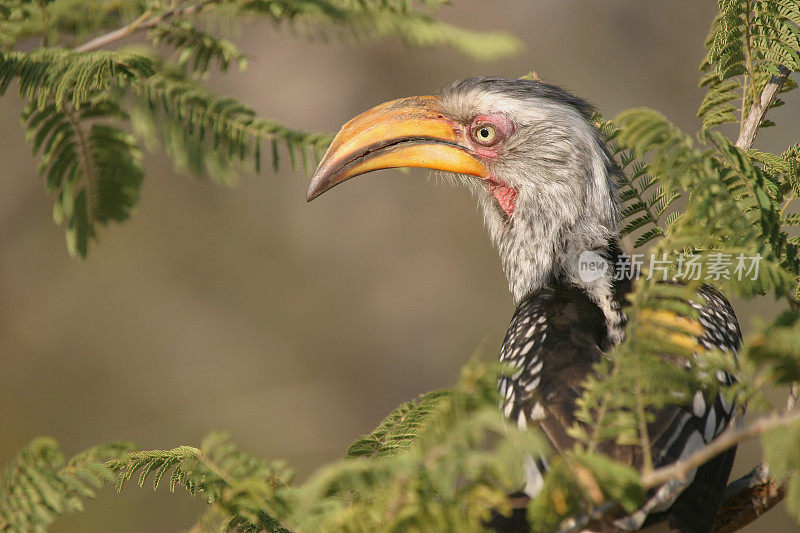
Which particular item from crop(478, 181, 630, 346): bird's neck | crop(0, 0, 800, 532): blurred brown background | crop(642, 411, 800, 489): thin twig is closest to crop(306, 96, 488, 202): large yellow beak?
crop(478, 181, 630, 346): bird's neck

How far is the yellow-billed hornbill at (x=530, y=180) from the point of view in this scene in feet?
9.35

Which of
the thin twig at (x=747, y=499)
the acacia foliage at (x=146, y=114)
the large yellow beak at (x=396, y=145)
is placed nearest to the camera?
the thin twig at (x=747, y=499)

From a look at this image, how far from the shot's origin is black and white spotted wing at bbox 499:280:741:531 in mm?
2154

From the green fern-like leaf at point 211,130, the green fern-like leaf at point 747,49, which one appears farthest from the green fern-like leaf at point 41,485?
the green fern-like leaf at point 747,49

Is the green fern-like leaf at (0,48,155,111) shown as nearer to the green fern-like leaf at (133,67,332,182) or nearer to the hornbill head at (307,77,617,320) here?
the green fern-like leaf at (133,67,332,182)

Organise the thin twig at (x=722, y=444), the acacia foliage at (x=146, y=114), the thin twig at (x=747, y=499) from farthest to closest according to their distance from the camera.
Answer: the acacia foliage at (x=146, y=114)
the thin twig at (x=747, y=499)
the thin twig at (x=722, y=444)

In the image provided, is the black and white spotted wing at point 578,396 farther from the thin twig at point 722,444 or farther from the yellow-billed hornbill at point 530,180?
the thin twig at point 722,444

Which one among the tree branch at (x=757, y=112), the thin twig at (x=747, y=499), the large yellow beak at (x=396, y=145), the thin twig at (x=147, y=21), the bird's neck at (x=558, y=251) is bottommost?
the thin twig at (x=747, y=499)

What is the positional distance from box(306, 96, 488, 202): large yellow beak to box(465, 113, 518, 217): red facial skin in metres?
0.05

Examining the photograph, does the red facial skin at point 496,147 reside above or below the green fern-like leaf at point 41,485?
above

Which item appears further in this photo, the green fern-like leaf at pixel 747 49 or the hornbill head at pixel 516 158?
the hornbill head at pixel 516 158

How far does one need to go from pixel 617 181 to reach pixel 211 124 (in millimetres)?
1850

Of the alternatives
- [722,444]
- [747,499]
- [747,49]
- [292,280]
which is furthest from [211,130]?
[292,280]

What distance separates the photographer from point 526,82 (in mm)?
3598
